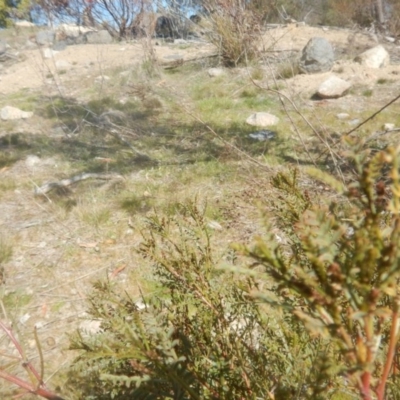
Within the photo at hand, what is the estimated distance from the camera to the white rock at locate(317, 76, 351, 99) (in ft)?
16.4

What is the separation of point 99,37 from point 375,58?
282 inches

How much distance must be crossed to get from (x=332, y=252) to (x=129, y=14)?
11.5m

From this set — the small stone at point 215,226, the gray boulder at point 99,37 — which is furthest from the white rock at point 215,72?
the gray boulder at point 99,37

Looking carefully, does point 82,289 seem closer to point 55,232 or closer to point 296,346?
point 55,232

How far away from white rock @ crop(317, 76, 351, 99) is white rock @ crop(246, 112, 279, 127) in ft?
3.02

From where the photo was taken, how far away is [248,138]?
13.5 ft

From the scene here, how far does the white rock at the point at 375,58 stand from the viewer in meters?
5.78

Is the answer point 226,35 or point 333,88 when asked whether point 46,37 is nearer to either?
point 226,35

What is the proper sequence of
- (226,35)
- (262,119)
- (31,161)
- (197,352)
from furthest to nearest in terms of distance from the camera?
(226,35)
(262,119)
(31,161)
(197,352)

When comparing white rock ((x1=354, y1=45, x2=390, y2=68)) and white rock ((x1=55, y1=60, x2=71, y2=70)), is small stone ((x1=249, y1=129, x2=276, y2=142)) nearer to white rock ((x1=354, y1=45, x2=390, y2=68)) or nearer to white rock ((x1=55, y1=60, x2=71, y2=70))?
white rock ((x1=354, y1=45, x2=390, y2=68))

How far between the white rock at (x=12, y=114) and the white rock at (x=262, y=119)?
2748mm

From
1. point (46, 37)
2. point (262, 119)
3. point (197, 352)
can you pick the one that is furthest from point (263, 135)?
point (46, 37)

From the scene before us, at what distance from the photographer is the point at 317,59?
584cm

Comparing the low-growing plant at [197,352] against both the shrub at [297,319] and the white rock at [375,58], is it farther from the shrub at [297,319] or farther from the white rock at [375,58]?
Result: the white rock at [375,58]
